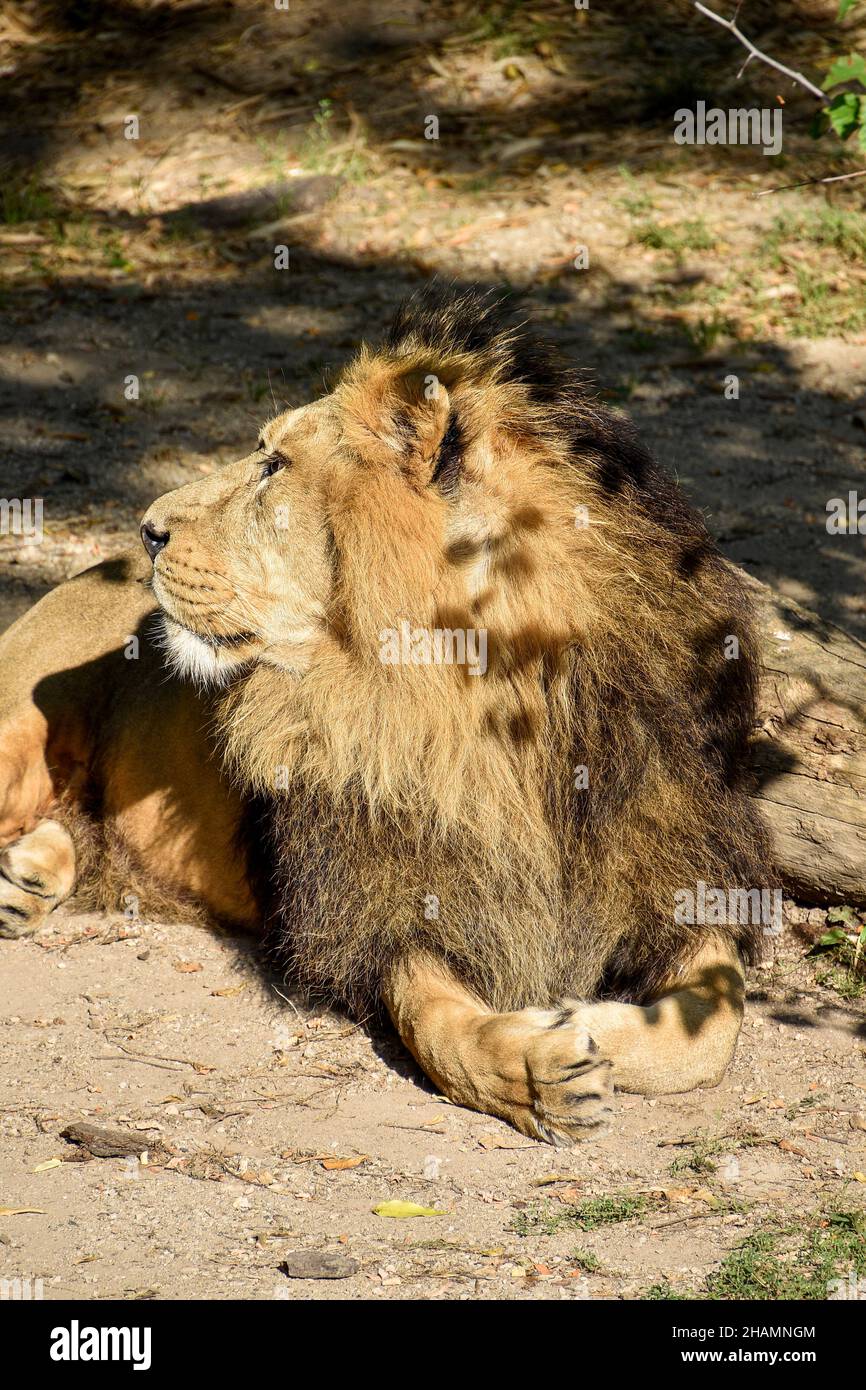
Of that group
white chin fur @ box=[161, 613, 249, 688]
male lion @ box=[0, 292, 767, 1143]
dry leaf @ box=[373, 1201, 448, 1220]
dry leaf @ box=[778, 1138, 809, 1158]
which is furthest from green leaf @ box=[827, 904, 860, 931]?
white chin fur @ box=[161, 613, 249, 688]

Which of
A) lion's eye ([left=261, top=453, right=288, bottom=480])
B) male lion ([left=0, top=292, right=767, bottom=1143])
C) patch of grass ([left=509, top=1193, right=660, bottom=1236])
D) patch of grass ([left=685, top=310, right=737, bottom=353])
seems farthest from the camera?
patch of grass ([left=685, top=310, right=737, bottom=353])

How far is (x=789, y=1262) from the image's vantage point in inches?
119

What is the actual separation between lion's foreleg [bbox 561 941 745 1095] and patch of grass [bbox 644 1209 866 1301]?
21.7 inches

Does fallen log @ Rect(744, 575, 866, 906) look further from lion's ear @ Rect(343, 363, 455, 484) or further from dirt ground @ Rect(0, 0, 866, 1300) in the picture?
lion's ear @ Rect(343, 363, 455, 484)

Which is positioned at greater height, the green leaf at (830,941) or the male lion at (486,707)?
the male lion at (486,707)

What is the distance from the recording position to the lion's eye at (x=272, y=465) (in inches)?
154

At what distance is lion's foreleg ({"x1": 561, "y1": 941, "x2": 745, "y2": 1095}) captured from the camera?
146 inches

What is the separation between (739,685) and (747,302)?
5.21 m

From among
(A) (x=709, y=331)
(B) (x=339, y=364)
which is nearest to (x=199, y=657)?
(B) (x=339, y=364)

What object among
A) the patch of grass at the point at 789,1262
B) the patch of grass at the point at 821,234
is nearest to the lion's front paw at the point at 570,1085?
the patch of grass at the point at 789,1262

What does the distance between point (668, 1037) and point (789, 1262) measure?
2.54 feet

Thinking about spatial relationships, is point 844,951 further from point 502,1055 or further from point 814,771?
point 502,1055

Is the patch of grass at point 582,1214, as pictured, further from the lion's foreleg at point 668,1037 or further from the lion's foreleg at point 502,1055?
the lion's foreleg at point 668,1037

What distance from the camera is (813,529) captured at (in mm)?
6477
